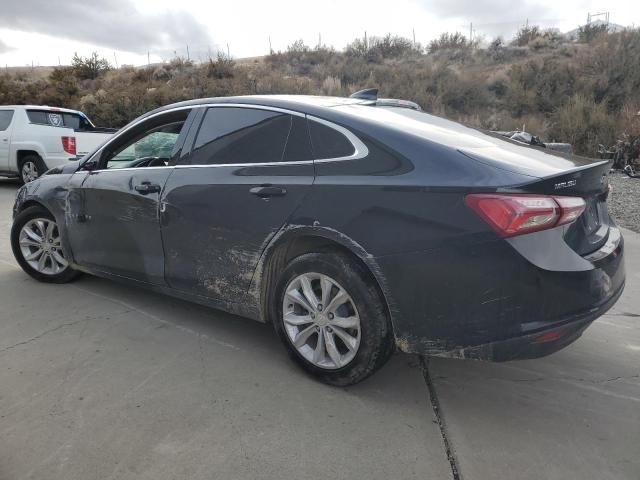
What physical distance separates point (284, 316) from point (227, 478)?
3.57 ft

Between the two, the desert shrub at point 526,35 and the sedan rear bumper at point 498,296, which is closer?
the sedan rear bumper at point 498,296

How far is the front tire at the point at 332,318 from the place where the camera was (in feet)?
9.53

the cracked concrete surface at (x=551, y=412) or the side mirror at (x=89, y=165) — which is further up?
the side mirror at (x=89, y=165)

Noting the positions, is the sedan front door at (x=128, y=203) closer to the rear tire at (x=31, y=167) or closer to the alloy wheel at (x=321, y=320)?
the alloy wheel at (x=321, y=320)

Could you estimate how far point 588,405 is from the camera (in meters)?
3.04

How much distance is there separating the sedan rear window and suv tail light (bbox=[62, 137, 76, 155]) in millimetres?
1344

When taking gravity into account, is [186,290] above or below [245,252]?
below

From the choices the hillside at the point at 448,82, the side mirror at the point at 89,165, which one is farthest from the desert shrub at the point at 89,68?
the side mirror at the point at 89,165

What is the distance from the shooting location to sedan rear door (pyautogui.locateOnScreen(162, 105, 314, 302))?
323 cm

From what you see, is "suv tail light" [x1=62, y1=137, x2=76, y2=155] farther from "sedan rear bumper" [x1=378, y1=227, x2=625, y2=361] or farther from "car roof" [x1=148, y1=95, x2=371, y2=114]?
"sedan rear bumper" [x1=378, y1=227, x2=625, y2=361]

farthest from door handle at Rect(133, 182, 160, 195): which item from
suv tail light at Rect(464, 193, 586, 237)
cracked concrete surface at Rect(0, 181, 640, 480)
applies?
suv tail light at Rect(464, 193, 586, 237)

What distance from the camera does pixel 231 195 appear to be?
3412 millimetres

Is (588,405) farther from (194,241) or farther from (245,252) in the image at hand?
(194,241)

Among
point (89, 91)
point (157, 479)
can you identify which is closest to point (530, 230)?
point (157, 479)
